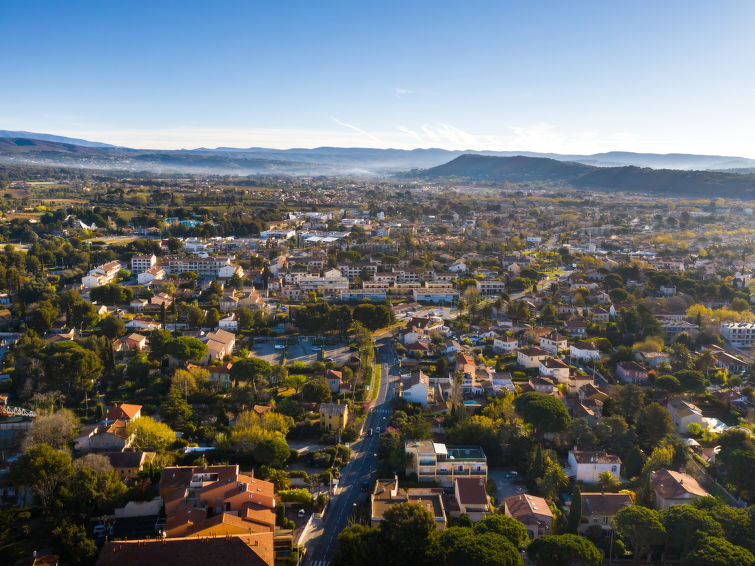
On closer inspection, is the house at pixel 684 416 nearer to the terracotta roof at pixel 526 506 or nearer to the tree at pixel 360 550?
the terracotta roof at pixel 526 506

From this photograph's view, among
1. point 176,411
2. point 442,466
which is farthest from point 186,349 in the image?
point 442,466

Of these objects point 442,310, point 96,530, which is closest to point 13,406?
point 96,530

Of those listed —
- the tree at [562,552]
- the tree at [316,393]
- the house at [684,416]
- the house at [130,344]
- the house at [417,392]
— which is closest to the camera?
the tree at [562,552]

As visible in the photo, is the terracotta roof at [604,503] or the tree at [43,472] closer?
the tree at [43,472]

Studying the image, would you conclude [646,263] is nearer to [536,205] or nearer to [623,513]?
[623,513]

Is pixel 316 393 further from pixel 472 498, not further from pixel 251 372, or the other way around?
pixel 472 498

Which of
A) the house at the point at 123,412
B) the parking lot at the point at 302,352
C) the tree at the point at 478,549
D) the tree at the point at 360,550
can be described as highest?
the tree at the point at 478,549

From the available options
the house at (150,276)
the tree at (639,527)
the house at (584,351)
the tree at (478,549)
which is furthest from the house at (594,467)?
the house at (150,276)

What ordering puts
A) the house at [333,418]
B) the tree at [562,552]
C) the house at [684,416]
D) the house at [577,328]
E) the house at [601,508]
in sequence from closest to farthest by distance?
the tree at [562,552] < the house at [601,508] < the house at [333,418] < the house at [684,416] < the house at [577,328]

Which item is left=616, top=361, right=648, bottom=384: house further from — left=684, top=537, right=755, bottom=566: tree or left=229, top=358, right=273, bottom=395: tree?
left=229, top=358, right=273, bottom=395: tree
